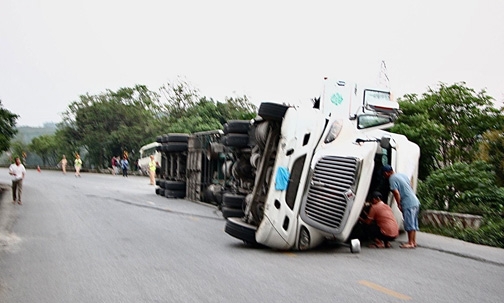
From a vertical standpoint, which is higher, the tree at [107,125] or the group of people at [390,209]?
the tree at [107,125]

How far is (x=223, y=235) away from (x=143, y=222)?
275cm

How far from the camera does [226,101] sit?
5091cm

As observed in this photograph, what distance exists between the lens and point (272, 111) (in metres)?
9.05

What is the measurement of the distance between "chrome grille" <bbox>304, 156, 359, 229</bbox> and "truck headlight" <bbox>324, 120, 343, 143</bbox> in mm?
400

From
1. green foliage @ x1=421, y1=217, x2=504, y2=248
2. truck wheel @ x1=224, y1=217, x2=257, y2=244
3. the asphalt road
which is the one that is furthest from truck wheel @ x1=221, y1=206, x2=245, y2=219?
green foliage @ x1=421, y1=217, x2=504, y2=248

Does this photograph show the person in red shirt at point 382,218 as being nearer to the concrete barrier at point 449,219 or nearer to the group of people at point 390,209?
the group of people at point 390,209

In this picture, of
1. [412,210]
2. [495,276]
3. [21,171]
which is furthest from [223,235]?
[21,171]

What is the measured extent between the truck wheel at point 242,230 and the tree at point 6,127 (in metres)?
18.1

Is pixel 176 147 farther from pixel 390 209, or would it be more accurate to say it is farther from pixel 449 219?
pixel 390 209

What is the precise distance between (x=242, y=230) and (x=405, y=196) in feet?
8.97

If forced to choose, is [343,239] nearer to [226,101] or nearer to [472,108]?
[472,108]

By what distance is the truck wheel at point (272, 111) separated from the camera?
9.00 m

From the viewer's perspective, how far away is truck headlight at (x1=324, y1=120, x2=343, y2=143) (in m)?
8.99

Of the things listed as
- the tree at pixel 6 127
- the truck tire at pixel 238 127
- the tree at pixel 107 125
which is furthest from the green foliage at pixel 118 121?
the truck tire at pixel 238 127
